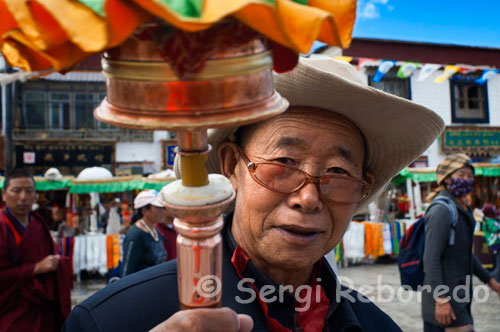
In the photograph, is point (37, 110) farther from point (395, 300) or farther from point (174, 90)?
point (174, 90)

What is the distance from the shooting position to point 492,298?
7.93 meters

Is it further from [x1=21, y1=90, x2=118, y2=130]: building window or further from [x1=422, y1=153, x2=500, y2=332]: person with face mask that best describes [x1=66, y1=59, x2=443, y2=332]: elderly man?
[x1=21, y1=90, x2=118, y2=130]: building window

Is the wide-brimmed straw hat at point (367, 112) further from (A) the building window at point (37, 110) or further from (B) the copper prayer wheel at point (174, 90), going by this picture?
(A) the building window at point (37, 110)

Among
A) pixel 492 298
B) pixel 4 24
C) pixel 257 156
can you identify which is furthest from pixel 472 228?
pixel 492 298

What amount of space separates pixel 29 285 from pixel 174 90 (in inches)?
147

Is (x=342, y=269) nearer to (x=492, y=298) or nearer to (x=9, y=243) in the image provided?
(x=492, y=298)

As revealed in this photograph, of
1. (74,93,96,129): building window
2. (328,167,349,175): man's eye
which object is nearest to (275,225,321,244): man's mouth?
(328,167,349,175): man's eye

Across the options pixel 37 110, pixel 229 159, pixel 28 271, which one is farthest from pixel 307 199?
pixel 37 110

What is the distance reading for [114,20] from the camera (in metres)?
0.58

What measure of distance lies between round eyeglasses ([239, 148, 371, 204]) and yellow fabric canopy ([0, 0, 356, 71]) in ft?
2.15

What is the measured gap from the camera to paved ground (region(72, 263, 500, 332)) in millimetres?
6562

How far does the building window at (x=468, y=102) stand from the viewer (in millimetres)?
20141

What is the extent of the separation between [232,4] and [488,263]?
10335mm

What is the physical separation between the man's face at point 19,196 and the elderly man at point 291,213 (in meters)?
3.14
